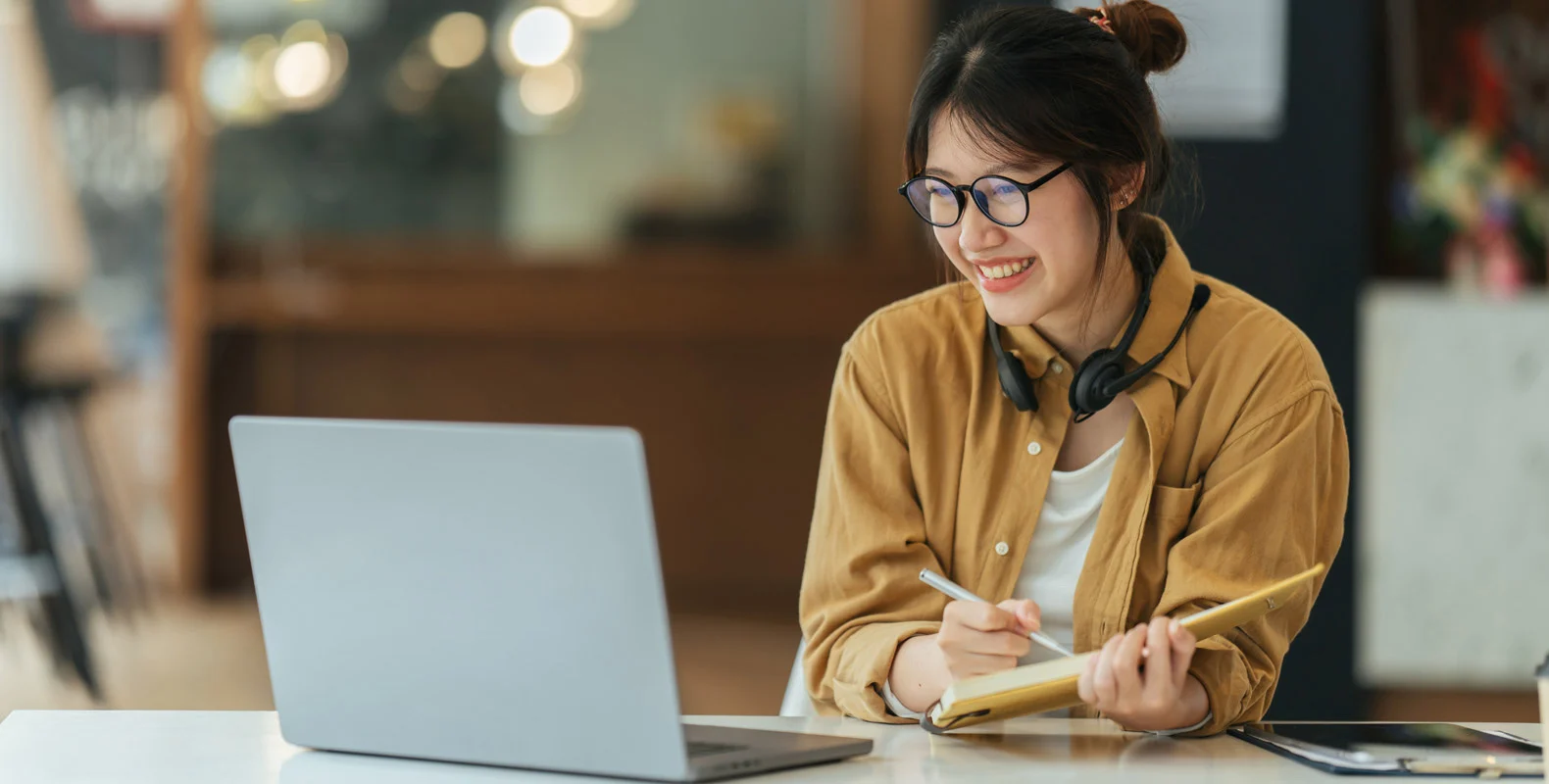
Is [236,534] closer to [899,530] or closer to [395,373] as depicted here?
[395,373]

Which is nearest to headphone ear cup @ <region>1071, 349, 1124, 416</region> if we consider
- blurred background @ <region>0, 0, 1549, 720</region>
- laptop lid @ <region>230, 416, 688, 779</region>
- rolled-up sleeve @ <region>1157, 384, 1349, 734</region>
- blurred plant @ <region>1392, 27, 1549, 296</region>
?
rolled-up sleeve @ <region>1157, 384, 1349, 734</region>

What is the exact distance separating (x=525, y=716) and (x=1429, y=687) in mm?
2552

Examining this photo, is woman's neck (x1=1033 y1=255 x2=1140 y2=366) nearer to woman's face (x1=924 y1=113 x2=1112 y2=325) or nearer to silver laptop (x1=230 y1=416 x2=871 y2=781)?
woman's face (x1=924 y1=113 x2=1112 y2=325)

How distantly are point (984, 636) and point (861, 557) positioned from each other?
243 millimetres

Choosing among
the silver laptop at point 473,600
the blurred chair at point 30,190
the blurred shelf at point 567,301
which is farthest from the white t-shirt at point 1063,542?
the blurred chair at point 30,190

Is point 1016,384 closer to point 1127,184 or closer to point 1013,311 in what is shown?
point 1013,311

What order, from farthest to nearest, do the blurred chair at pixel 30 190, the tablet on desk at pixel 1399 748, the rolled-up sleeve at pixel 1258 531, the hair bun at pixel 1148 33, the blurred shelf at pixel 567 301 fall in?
1. the blurred chair at pixel 30 190
2. the blurred shelf at pixel 567 301
3. the hair bun at pixel 1148 33
4. the rolled-up sleeve at pixel 1258 531
5. the tablet on desk at pixel 1399 748

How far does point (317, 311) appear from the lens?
4754mm

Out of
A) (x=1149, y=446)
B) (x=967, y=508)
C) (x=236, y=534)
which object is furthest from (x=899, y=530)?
(x=236, y=534)

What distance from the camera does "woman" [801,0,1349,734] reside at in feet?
4.27

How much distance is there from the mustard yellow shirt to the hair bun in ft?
0.54

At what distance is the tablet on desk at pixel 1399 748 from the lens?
1073 millimetres

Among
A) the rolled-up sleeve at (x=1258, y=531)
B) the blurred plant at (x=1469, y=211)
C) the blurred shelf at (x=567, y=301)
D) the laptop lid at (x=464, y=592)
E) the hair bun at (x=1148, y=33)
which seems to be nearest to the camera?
the laptop lid at (x=464, y=592)

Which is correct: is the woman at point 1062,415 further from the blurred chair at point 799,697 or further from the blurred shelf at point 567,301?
the blurred shelf at point 567,301
